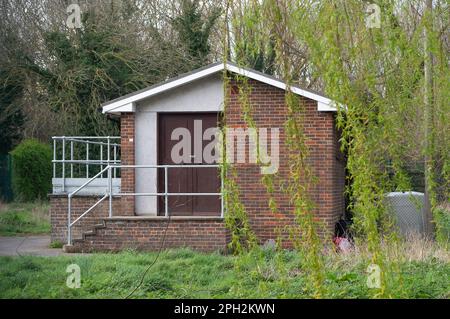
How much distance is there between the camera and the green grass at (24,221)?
22.7 metres

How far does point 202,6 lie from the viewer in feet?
105

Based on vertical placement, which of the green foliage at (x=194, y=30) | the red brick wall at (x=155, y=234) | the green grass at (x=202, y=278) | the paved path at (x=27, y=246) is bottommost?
the paved path at (x=27, y=246)

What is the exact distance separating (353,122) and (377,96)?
958 millimetres

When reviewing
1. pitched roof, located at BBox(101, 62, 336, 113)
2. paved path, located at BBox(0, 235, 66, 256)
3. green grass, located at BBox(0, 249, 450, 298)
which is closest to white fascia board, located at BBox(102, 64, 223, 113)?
pitched roof, located at BBox(101, 62, 336, 113)

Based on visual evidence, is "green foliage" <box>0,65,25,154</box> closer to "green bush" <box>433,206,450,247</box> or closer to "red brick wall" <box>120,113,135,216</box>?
"red brick wall" <box>120,113,135,216</box>

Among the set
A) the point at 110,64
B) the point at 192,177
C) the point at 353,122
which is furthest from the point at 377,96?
the point at 110,64

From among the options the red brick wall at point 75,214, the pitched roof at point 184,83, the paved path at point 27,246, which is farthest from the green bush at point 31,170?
the pitched roof at point 184,83

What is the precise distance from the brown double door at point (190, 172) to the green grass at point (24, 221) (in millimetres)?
5733

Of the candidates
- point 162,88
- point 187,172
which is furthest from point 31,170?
point 162,88

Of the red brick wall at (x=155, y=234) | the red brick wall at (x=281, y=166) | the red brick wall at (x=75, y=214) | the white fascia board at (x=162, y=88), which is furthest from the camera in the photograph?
the red brick wall at (x=75, y=214)

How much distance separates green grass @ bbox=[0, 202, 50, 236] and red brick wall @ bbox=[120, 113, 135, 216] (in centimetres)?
499

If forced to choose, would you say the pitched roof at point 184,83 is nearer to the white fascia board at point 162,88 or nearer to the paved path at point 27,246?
the white fascia board at point 162,88

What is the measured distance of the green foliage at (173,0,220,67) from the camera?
98.9ft
